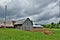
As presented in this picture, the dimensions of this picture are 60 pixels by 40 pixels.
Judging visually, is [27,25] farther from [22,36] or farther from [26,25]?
[22,36]

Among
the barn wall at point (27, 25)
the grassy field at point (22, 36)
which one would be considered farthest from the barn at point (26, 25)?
the grassy field at point (22, 36)

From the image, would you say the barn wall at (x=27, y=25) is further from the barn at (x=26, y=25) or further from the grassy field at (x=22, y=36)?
the grassy field at (x=22, y=36)

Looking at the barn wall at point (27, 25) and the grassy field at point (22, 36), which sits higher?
the barn wall at point (27, 25)

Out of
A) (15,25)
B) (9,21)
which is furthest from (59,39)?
(9,21)

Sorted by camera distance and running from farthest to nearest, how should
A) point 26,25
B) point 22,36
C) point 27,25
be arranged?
point 26,25 < point 27,25 < point 22,36

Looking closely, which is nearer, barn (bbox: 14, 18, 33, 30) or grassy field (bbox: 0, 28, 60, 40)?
grassy field (bbox: 0, 28, 60, 40)

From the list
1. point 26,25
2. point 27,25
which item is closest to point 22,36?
point 27,25

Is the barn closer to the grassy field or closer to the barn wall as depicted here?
the barn wall

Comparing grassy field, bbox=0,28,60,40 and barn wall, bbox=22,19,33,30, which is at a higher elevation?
barn wall, bbox=22,19,33,30

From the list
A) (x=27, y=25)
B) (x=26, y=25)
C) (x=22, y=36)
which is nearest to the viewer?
(x=22, y=36)

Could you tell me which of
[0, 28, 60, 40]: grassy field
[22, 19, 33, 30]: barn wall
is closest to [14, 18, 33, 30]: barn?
[22, 19, 33, 30]: barn wall

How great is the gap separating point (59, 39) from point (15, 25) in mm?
50736

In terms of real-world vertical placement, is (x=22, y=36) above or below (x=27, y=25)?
below

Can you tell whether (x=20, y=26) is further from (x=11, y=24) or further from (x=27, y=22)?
(x=11, y=24)
